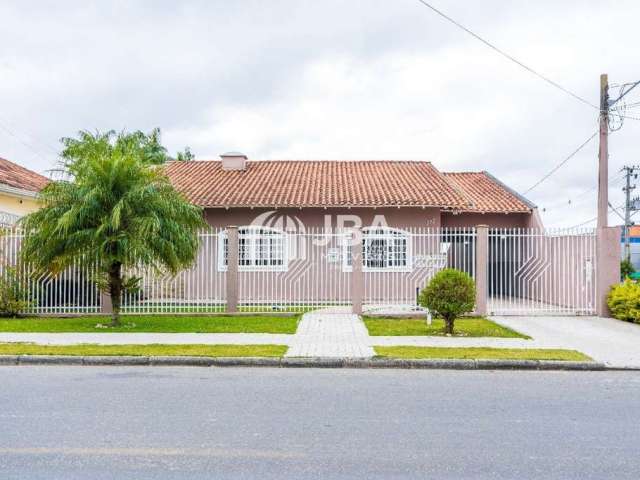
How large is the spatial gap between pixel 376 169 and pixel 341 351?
1301 cm

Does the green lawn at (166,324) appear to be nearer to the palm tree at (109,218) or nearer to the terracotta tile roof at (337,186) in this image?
the palm tree at (109,218)

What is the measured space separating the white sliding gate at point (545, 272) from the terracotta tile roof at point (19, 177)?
48.8 ft

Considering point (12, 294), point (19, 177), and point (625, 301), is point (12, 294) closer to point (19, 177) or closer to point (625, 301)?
point (19, 177)

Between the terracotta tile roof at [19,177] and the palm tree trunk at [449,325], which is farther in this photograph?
the terracotta tile roof at [19,177]

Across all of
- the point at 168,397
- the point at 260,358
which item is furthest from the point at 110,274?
the point at 168,397

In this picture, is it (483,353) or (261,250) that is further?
(261,250)

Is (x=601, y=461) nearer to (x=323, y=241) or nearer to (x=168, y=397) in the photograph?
(x=168, y=397)

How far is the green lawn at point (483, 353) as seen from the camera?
336 inches

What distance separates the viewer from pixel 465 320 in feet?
42.2

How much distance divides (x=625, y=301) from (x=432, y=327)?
195 inches

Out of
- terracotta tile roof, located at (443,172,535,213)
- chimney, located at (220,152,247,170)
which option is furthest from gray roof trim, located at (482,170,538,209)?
chimney, located at (220,152,247,170)

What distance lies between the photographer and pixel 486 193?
2083 centimetres

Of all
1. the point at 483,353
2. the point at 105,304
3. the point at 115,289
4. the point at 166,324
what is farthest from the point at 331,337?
the point at 105,304

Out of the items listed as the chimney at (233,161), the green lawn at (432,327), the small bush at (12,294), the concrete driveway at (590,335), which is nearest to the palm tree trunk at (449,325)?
the green lawn at (432,327)
